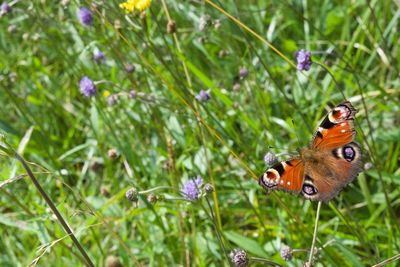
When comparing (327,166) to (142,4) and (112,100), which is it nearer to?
(142,4)

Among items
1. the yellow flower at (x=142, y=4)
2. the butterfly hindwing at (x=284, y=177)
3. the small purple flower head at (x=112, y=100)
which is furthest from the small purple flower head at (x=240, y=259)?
the small purple flower head at (x=112, y=100)

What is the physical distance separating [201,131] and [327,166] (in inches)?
25.4

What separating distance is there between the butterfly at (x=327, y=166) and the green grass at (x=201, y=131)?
341mm

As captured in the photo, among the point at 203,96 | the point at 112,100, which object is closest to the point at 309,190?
the point at 203,96

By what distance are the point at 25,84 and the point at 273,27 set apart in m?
1.57

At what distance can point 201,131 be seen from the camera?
239 centimetres

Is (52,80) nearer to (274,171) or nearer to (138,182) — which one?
(138,182)

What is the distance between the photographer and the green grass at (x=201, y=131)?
96.6 inches

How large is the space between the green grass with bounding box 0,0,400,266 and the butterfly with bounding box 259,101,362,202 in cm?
34

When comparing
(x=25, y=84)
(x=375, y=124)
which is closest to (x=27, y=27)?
(x=25, y=84)

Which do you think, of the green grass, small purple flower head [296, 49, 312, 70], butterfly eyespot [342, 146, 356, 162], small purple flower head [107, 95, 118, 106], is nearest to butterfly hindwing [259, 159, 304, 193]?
butterfly eyespot [342, 146, 356, 162]

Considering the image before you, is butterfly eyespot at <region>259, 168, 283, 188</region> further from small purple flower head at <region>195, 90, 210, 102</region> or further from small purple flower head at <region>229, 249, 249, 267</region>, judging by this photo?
small purple flower head at <region>195, 90, 210, 102</region>

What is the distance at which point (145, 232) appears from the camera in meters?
2.71

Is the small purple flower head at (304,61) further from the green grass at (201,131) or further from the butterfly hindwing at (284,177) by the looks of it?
the butterfly hindwing at (284,177)
